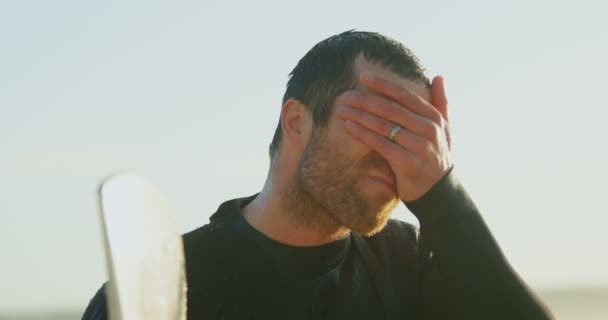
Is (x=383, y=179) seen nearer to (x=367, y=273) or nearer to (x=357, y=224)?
(x=357, y=224)

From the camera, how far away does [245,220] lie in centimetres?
417

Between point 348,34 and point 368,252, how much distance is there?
2.37 feet

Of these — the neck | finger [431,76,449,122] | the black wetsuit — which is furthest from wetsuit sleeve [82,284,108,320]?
finger [431,76,449,122]

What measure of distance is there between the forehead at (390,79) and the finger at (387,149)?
0.15 m

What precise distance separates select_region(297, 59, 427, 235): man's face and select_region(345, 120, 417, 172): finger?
1.4 inches

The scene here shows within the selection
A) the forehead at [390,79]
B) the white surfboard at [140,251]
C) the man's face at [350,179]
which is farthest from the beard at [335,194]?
the white surfboard at [140,251]

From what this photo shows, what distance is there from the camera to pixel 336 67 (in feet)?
A: 13.7

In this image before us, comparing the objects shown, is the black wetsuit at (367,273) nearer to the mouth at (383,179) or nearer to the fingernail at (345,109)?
the mouth at (383,179)

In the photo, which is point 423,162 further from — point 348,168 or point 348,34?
point 348,34

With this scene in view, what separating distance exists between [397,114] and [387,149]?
11 centimetres

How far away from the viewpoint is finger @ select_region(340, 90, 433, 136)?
152 inches

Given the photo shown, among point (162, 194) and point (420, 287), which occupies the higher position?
point (162, 194)

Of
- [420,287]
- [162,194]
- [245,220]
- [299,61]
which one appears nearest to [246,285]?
[245,220]

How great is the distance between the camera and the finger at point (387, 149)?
386 cm
